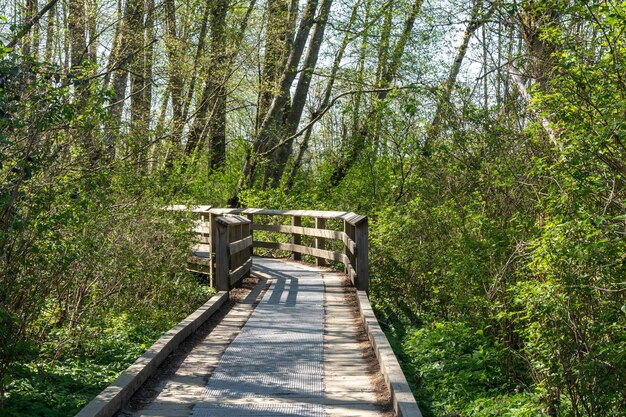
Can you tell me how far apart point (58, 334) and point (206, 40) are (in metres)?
13.2

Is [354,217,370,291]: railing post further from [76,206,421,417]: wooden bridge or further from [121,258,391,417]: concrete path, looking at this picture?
[121,258,391,417]: concrete path

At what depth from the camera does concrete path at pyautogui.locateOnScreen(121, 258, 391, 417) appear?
6.46m

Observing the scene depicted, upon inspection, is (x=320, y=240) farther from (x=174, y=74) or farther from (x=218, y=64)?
(x=218, y=64)

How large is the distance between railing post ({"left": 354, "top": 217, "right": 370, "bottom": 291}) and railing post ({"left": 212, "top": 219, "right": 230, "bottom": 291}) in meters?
1.85

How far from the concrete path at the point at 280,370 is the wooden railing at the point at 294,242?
0.78 metres

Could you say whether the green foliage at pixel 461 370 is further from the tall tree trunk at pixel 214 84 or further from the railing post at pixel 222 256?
the tall tree trunk at pixel 214 84

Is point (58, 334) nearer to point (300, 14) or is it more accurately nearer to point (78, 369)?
point (78, 369)

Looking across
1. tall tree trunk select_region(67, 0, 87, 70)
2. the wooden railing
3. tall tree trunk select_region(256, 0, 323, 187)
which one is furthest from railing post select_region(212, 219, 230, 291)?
tall tree trunk select_region(256, 0, 323, 187)

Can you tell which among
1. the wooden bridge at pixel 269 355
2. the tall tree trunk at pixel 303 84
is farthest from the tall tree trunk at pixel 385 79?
the wooden bridge at pixel 269 355

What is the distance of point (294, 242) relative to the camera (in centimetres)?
1844

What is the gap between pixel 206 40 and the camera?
20.6 meters

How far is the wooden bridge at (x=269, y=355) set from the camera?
6.43 m

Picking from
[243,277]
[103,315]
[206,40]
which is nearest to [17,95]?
[103,315]

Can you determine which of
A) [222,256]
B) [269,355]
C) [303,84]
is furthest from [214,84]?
[269,355]
